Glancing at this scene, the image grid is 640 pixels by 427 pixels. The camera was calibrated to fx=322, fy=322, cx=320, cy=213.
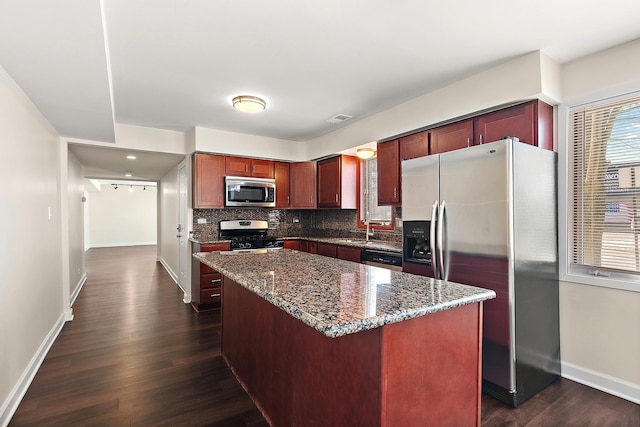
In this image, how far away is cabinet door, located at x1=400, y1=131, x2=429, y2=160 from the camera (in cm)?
324

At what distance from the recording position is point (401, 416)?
3.81 feet

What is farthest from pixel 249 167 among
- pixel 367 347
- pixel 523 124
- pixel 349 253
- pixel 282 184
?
pixel 367 347

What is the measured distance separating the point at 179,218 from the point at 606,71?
5709mm

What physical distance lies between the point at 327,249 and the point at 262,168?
1.64 meters

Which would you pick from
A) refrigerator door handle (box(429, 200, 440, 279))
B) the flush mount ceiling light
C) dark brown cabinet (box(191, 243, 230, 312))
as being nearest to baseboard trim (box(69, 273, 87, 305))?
dark brown cabinet (box(191, 243, 230, 312))

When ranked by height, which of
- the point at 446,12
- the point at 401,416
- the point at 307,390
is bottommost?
the point at 307,390

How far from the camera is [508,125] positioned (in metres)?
2.58

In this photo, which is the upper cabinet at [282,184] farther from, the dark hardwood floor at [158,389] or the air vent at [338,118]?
the dark hardwood floor at [158,389]

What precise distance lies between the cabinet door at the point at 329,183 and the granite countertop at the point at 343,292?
264 centimetres

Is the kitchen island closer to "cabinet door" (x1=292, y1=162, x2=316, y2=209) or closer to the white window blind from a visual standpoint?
the white window blind

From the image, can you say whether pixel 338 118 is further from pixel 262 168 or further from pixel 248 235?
pixel 248 235

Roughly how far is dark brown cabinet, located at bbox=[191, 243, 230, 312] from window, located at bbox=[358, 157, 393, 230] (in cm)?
198

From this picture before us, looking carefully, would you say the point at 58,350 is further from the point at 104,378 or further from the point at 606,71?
the point at 606,71

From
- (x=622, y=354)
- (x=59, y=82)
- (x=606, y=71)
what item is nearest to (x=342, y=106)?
(x=606, y=71)
